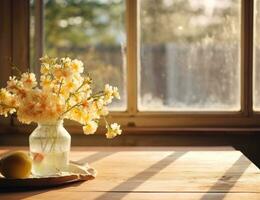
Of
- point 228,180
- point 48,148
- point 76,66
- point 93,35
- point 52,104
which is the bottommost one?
point 228,180

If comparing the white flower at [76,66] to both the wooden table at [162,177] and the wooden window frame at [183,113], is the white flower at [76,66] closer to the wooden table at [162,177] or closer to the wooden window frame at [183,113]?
the wooden table at [162,177]

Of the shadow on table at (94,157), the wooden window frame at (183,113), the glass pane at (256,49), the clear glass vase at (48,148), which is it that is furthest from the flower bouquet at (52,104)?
the glass pane at (256,49)

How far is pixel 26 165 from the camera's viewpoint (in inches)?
68.9

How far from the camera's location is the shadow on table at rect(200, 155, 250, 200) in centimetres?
161

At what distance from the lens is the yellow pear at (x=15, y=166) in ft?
5.70

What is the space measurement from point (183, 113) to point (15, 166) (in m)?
1.53

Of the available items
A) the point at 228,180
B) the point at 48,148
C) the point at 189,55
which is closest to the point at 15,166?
the point at 48,148

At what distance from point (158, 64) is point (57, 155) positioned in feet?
4.66

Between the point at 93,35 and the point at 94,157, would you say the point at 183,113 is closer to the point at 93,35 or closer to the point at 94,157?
the point at 93,35

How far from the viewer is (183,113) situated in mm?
3088

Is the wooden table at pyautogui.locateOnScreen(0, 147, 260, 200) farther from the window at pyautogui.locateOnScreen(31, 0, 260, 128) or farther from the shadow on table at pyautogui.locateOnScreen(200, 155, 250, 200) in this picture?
the window at pyautogui.locateOnScreen(31, 0, 260, 128)

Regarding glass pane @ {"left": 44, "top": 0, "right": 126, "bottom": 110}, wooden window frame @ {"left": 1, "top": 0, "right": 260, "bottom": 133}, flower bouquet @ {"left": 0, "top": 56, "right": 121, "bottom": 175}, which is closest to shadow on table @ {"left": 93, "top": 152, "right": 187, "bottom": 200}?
flower bouquet @ {"left": 0, "top": 56, "right": 121, "bottom": 175}

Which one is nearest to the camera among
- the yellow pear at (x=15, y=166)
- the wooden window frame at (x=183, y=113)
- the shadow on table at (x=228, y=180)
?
the shadow on table at (x=228, y=180)

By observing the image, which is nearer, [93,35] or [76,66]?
[76,66]
